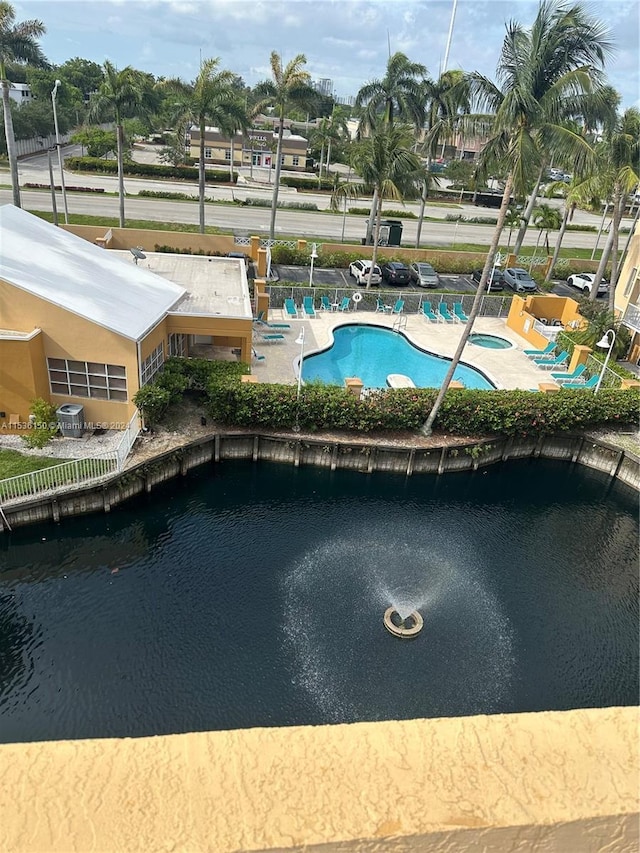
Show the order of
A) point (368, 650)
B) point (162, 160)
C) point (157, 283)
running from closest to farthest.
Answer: point (368, 650)
point (157, 283)
point (162, 160)

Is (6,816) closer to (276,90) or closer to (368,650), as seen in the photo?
(368,650)

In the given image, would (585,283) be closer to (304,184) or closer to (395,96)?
(395,96)

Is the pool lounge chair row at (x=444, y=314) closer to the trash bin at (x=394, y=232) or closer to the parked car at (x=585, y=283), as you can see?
the parked car at (x=585, y=283)

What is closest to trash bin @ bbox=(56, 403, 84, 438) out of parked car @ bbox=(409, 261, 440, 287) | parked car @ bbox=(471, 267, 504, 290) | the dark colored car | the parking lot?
the parking lot

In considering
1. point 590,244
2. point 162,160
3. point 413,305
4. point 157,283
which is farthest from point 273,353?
point 162,160

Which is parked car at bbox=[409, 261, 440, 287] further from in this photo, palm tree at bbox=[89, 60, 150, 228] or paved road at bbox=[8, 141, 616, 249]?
palm tree at bbox=[89, 60, 150, 228]

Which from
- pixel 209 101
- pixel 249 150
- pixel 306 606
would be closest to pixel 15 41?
pixel 209 101
